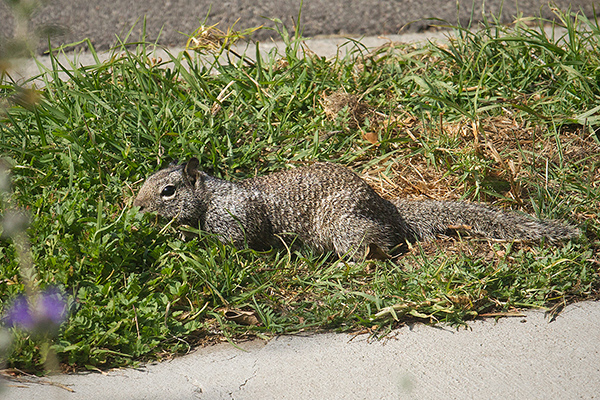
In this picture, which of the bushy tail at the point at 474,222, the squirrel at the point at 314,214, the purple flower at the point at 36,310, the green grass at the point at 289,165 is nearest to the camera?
the purple flower at the point at 36,310

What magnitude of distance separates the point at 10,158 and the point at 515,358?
3.40 meters

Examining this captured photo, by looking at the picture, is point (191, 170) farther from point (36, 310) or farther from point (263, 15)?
point (263, 15)

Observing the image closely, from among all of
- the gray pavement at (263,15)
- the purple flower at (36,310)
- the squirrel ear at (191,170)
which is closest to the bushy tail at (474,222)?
the squirrel ear at (191,170)

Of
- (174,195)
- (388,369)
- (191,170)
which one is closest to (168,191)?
(174,195)

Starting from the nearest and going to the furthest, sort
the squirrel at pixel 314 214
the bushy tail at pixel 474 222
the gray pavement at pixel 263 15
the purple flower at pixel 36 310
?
the purple flower at pixel 36 310 < the bushy tail at pixel 474 222 < the squirrel at pixel 314 214 < the gray pavement at pixel 263 15

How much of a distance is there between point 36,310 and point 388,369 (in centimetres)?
173

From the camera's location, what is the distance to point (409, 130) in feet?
15.4

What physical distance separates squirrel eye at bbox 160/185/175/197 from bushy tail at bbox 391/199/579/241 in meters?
1.53

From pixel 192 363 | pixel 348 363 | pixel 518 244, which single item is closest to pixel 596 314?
pixel 518 244

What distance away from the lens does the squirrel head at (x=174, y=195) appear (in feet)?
12.0

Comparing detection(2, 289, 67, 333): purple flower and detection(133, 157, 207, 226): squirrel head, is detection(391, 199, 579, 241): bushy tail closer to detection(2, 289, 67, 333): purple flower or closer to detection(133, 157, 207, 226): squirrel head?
detection(133, 157, 207, 226): squirrel head

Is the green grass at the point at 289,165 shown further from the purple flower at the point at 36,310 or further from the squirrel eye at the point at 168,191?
the squirrel eye at the point at 168,191

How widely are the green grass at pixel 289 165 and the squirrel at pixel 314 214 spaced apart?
0.12m

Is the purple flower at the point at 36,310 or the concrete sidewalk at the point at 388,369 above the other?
the purple flower at the point at 36,310
